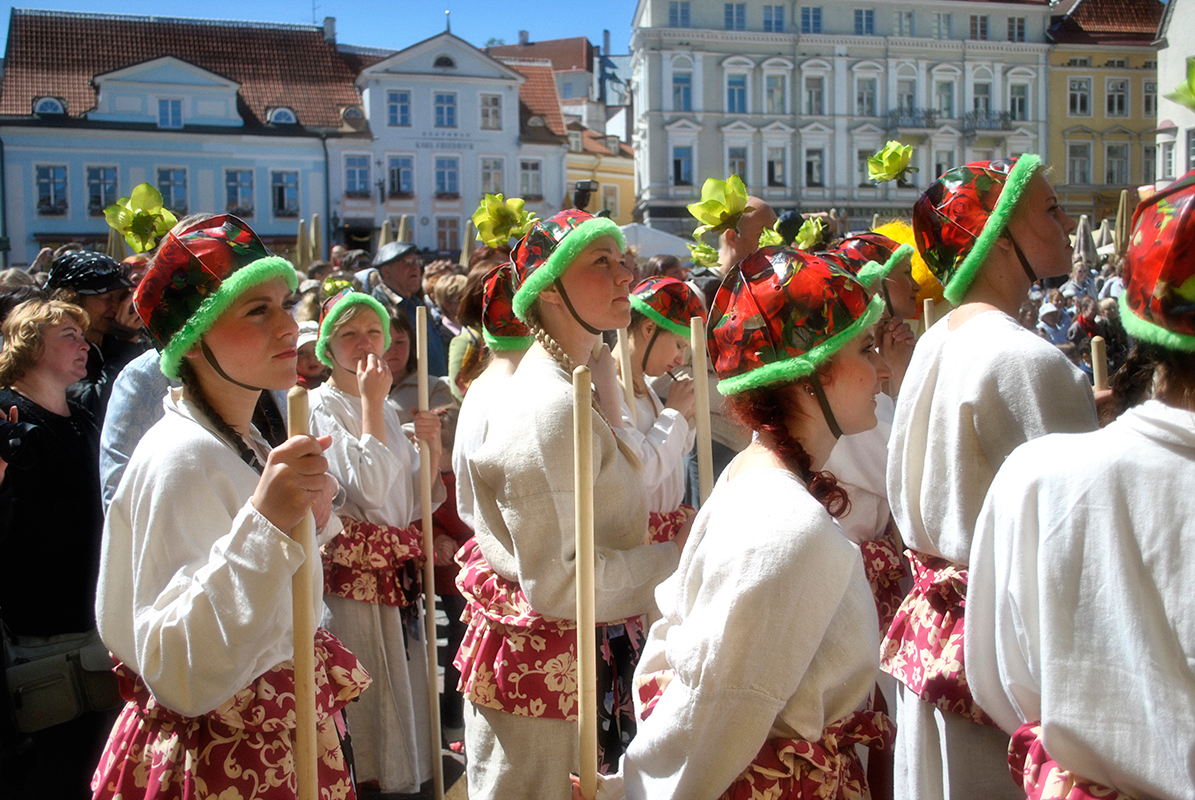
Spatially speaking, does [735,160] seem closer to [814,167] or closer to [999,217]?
[814,167]

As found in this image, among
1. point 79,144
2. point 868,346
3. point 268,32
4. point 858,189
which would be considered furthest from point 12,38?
point 868,346

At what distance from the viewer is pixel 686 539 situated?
9.33ft

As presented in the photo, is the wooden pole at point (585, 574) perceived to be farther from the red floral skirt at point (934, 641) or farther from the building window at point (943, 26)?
the building window at point (943, 26)

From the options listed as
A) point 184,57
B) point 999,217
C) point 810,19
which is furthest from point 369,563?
point 810,19

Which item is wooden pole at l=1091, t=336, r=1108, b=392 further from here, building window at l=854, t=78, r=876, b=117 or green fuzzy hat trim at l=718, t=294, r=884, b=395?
building window at l=854, t=78, r=876, b=117

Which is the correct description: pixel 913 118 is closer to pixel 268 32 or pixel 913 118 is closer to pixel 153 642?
pixel 268 32

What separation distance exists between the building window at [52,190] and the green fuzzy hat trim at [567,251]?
39077 millimetres

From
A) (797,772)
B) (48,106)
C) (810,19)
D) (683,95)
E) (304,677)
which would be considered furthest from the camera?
(810,19)

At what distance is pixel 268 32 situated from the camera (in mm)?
43344

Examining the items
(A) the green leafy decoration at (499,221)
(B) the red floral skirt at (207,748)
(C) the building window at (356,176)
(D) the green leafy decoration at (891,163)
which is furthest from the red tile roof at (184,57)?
(B) the red floral skirt at (207,748)

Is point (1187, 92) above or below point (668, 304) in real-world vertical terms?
above

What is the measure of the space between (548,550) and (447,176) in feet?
133

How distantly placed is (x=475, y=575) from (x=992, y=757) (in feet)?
4.97

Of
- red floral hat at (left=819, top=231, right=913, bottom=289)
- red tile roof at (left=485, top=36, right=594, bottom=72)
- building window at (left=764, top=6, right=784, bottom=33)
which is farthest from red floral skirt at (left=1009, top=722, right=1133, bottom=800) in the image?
red tile roof at (left=485, top=36, right=594, bottom=72)
